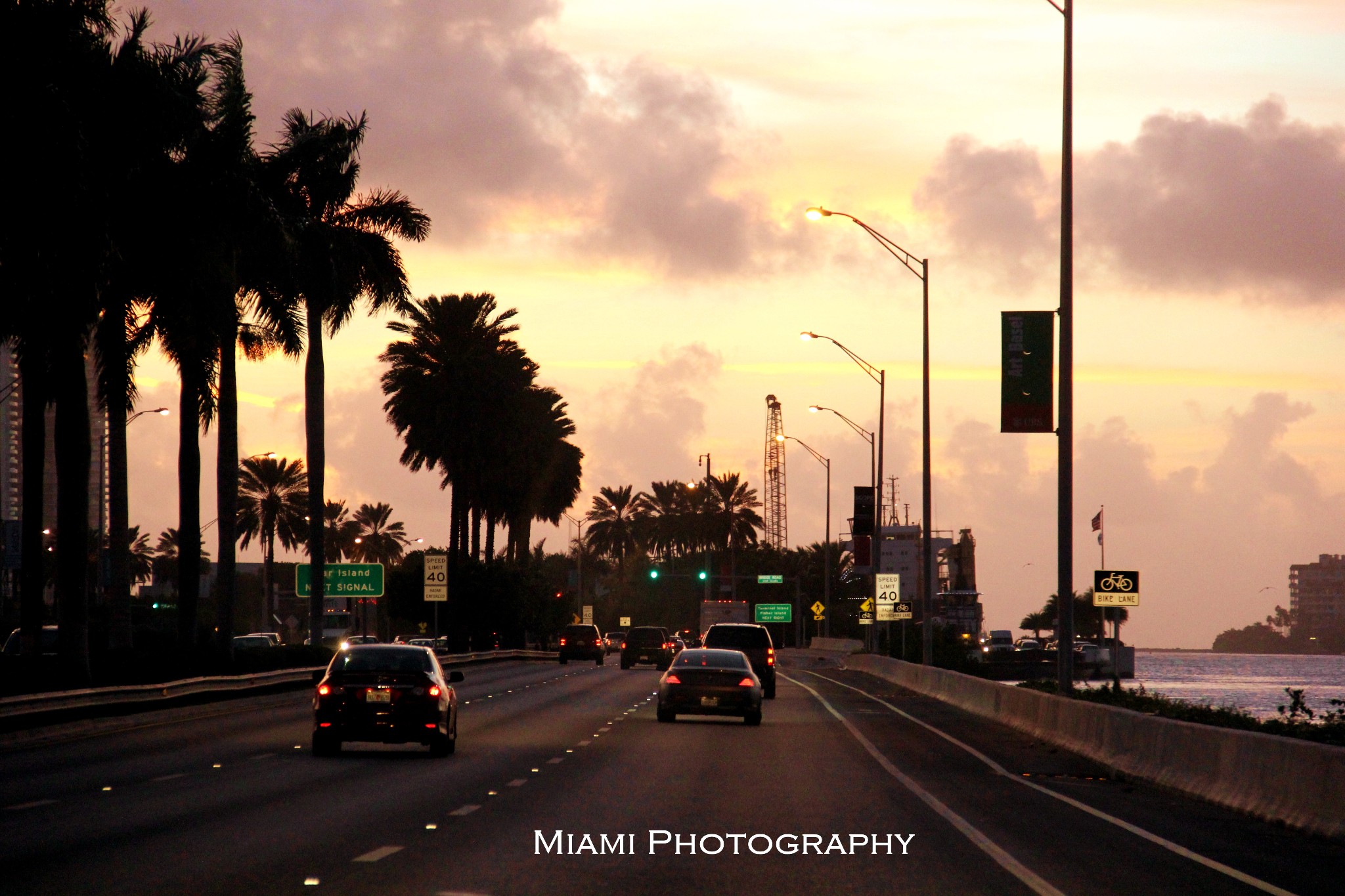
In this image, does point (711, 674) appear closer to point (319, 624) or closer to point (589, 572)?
point (319, 624)

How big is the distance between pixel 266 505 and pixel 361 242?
60608mm

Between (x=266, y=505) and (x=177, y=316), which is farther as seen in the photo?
(x=266, y=505)

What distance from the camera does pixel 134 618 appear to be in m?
90.1

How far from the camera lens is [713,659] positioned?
31750mm

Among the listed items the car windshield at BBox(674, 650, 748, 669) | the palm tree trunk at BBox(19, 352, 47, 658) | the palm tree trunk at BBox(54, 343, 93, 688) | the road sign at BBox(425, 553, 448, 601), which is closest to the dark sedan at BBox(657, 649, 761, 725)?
the car windshield at BBox(674, 650, 748, 669)

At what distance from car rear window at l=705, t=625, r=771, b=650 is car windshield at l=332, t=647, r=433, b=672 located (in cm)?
1958

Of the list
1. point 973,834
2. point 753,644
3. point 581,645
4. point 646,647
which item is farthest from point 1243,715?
point 581,645

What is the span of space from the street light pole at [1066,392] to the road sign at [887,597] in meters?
33.7

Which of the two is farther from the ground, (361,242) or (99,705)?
(361,242)

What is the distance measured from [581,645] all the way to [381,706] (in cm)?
5429

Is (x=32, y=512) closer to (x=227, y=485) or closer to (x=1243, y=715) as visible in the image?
(x=227, y=485)

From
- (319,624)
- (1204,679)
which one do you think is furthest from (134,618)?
(1204,679)

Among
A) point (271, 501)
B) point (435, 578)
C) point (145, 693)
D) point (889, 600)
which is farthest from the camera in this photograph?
point (271, 501)

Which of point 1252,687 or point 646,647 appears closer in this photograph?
point 646,647
